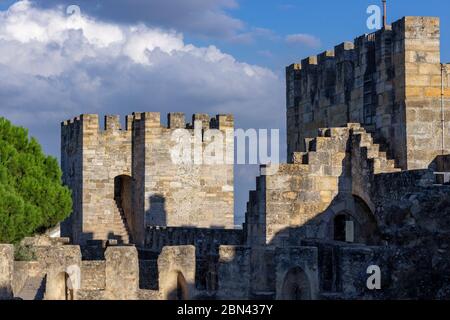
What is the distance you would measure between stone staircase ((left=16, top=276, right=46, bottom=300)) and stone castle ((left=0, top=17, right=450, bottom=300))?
34mm

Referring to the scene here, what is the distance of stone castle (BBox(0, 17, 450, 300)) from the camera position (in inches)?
747

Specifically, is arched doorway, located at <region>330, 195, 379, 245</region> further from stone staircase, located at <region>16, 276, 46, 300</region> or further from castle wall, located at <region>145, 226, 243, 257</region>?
stone staircase, located at <region>16, 276, 46, 300</region>

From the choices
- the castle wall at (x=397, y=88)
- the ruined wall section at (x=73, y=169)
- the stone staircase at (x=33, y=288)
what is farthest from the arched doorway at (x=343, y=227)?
the ruined wall section at (x=73, y=169)

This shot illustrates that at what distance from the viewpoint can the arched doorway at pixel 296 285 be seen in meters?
20.9

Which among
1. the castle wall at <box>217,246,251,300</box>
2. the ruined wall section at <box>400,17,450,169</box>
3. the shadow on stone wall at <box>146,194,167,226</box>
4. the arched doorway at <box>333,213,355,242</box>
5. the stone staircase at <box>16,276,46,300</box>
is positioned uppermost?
the ruined wall section at <box>400,17,450,169</box>

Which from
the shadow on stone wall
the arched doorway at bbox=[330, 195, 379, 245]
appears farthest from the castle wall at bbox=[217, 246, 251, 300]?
the shadow on stone wall

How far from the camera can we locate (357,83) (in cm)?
2539

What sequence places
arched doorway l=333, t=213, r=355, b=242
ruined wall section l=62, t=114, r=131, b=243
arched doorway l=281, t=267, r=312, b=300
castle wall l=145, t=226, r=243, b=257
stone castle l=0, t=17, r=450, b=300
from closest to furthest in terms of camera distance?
1. stone castle l=0, t=17, r=450, b=300
2. arched doorway l=281, t=267, r=312, b=300
3. arched doorway l=333, t=213, r=355, b=242
4. castle wall l=145, t=226, r=243, b=257
5. ruined wall section l=62, t=114, r=131, b=243

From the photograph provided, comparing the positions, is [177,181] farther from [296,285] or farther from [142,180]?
[296,285]

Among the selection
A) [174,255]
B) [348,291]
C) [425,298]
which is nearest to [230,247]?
[174,255]

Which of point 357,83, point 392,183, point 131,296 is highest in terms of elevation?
point 357,83

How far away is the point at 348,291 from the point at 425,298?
204 centimetres

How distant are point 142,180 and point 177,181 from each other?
1356 mm

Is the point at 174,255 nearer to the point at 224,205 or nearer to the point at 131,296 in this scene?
the point at 131,296
